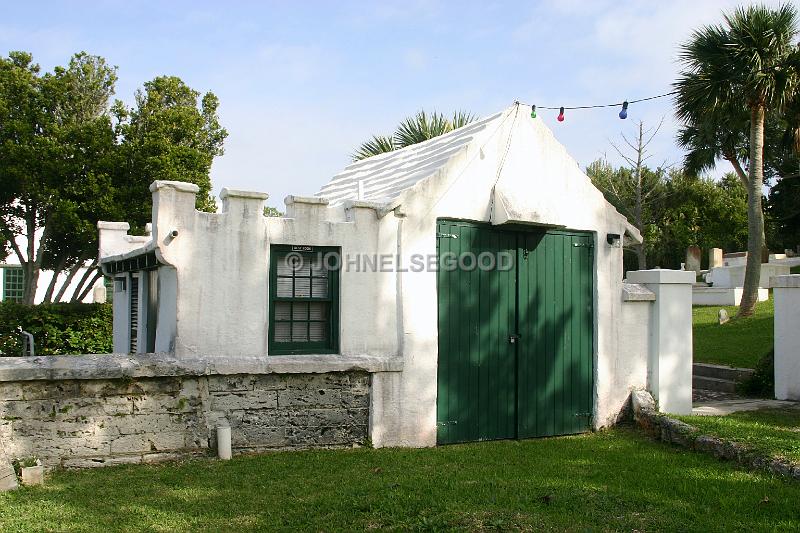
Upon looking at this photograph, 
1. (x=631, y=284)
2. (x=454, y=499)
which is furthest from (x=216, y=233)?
(x=631, y=284)

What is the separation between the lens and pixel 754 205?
59.8ft

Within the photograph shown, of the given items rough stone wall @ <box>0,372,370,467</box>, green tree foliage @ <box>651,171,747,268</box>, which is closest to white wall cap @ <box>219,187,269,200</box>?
rough stone wall @ <box>0,372,370,467</box>

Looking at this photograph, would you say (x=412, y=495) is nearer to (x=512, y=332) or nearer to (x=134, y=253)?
(x=512, y=332)

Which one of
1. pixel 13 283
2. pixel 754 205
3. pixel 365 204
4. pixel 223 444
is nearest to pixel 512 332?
pixel 365 204

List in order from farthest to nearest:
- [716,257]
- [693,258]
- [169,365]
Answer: [693,258] < [716,257] < [169,365]

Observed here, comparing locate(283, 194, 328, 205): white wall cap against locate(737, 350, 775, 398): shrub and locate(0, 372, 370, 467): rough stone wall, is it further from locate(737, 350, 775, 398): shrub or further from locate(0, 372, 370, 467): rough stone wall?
locate(737, 350, 775, 398): shrub

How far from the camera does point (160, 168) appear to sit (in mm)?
21375

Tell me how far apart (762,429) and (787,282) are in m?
4.07

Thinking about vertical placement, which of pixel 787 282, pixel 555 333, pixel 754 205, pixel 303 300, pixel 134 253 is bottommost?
pixel 555 333

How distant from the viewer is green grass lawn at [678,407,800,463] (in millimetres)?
7156

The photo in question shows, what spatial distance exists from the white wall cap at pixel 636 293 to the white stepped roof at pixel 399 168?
10.0 feet

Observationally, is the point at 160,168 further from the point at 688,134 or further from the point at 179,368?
the point at 688,134

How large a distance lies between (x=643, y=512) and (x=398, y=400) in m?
3.28

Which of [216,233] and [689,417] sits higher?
[216,233]
